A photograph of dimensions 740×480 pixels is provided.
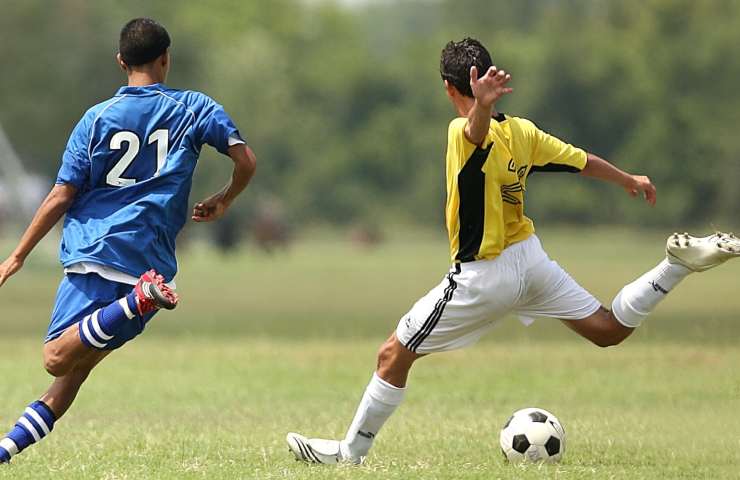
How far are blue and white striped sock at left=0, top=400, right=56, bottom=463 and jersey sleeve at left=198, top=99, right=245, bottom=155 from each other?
60.0 inches

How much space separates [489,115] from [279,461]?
6.87ft

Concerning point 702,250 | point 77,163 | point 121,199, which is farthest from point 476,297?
point 77,163

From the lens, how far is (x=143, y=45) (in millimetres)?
7324

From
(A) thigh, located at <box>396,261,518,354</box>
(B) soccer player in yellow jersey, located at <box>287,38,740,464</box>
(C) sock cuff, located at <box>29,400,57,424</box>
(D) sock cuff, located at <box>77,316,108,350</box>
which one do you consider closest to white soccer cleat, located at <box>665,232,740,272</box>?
(B) soccer player in yellow jersey, located at <box>287,38,740,464</box>

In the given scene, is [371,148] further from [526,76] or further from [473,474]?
[473,474]

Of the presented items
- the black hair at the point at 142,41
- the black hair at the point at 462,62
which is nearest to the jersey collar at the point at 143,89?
the black hair at the point at 142,41

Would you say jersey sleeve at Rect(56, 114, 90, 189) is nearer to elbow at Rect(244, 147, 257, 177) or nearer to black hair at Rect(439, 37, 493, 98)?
elbow at Rect(244, 147, 257, 177)

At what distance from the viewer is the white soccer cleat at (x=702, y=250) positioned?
7664 mm

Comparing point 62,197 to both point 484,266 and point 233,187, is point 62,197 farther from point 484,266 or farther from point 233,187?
point 484,266

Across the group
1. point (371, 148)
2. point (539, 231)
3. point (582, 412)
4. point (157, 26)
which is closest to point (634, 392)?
point (582, 412)

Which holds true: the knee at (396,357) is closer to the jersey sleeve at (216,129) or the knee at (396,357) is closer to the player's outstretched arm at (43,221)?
the jersey sleeve at (216,129)

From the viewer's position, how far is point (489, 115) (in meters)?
7.03

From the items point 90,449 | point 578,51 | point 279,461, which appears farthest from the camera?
point 578,51

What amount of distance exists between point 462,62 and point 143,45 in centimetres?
155
